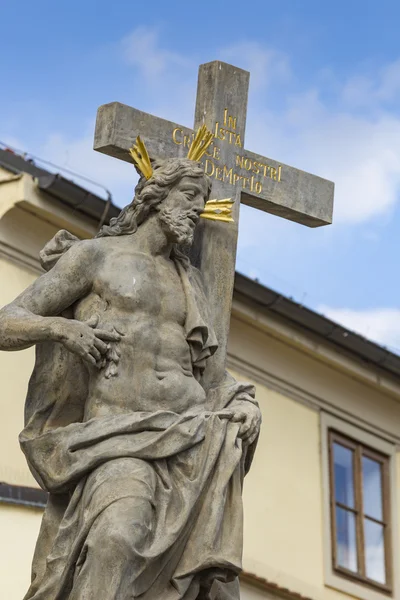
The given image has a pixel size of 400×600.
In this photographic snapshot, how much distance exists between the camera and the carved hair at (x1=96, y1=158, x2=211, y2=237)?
1095cm

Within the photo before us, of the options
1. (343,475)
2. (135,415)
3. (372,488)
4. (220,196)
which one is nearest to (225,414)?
(135,415)

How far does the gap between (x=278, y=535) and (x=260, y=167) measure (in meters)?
11.5

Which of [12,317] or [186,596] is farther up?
[12,317]

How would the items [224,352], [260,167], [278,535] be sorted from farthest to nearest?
[278,535]
[260,167]
[224,352]

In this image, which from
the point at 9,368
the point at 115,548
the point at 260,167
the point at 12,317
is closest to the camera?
the point at 115,548

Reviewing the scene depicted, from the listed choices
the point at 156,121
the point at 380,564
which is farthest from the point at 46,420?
the point at 380,564

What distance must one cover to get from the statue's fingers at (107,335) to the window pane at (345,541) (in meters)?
13.7

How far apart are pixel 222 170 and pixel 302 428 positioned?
1216 centimetres

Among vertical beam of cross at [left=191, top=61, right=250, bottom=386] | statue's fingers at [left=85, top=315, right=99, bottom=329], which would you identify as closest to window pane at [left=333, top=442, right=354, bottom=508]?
vertical beam of cross at [left=191, top=61, right=250, bottom=386]

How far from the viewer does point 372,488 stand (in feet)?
80.8

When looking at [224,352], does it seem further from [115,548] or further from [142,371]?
[115,548]

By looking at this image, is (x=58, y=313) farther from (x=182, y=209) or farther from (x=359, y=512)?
(x=359, y=512)

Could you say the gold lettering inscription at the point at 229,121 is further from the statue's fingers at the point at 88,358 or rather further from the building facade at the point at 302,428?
the building facade at the point at 302,428

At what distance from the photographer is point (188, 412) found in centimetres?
1055
